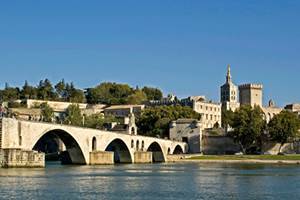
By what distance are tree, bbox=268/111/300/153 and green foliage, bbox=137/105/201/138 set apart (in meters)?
23.2

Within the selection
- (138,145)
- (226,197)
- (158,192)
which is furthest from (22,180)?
(138,145)

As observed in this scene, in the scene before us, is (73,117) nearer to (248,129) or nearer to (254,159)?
(248,129)

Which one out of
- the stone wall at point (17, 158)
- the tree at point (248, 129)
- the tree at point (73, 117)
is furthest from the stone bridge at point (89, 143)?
the tree at point (73, 117)

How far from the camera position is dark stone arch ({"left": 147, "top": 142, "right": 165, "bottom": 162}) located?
125012 mm

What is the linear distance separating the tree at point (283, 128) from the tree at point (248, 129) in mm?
2581

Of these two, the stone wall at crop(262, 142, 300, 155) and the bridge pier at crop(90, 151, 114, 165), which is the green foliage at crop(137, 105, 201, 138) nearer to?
the stone wall at crop(262, 142, 300, 155)

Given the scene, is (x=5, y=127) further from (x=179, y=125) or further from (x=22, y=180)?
(x=179, y=125)

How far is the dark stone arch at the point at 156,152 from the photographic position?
125 m

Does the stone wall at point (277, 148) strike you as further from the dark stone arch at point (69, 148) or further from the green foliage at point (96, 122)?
the dark stone arch at point (69, 148)

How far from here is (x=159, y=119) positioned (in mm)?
148000

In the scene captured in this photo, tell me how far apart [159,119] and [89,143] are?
186 ft

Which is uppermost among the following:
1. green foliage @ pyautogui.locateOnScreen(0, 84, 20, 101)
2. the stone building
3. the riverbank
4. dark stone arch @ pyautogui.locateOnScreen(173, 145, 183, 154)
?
green foliage @ pyautogui.locateOnScreen(0, 84, 20, 101)

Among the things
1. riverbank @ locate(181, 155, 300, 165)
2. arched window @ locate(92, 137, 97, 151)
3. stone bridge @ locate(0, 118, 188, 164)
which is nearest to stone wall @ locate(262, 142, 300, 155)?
stone bridge @ locate(0, 118, 188, 164)

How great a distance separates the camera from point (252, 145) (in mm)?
137750
